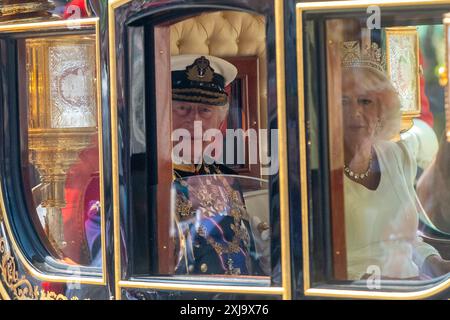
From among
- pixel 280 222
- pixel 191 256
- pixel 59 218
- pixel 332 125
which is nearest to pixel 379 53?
pixel 332 125

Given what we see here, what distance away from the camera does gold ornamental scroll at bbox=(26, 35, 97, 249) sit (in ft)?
10.5

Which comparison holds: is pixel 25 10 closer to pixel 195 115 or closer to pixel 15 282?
pixel 195 115

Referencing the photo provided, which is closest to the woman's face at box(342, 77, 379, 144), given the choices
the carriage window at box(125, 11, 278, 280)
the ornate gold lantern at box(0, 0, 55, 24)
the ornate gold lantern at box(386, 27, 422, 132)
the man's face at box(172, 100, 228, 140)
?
the ornate gold lantern at box(386, 27, 422, 132)

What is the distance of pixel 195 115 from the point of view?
3393mm

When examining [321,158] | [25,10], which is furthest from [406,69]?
[25,10]

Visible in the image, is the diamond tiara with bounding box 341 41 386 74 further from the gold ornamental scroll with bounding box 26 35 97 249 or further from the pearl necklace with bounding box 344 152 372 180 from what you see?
the gold ornamental scroll with bounding box 26 35 97 249

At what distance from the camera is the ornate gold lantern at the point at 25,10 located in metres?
3.21

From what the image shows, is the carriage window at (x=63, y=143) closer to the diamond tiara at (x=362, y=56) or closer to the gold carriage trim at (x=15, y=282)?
the gold carriage trim at (x=15, y=282)

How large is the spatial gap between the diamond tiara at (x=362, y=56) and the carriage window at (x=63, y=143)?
2.61ft

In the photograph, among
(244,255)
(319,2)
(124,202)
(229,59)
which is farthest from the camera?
(229,59)

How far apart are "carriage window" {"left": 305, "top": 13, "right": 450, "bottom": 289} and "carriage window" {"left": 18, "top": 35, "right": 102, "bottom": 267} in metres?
0.77

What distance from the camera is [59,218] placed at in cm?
329

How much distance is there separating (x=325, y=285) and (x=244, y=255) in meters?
0.48
